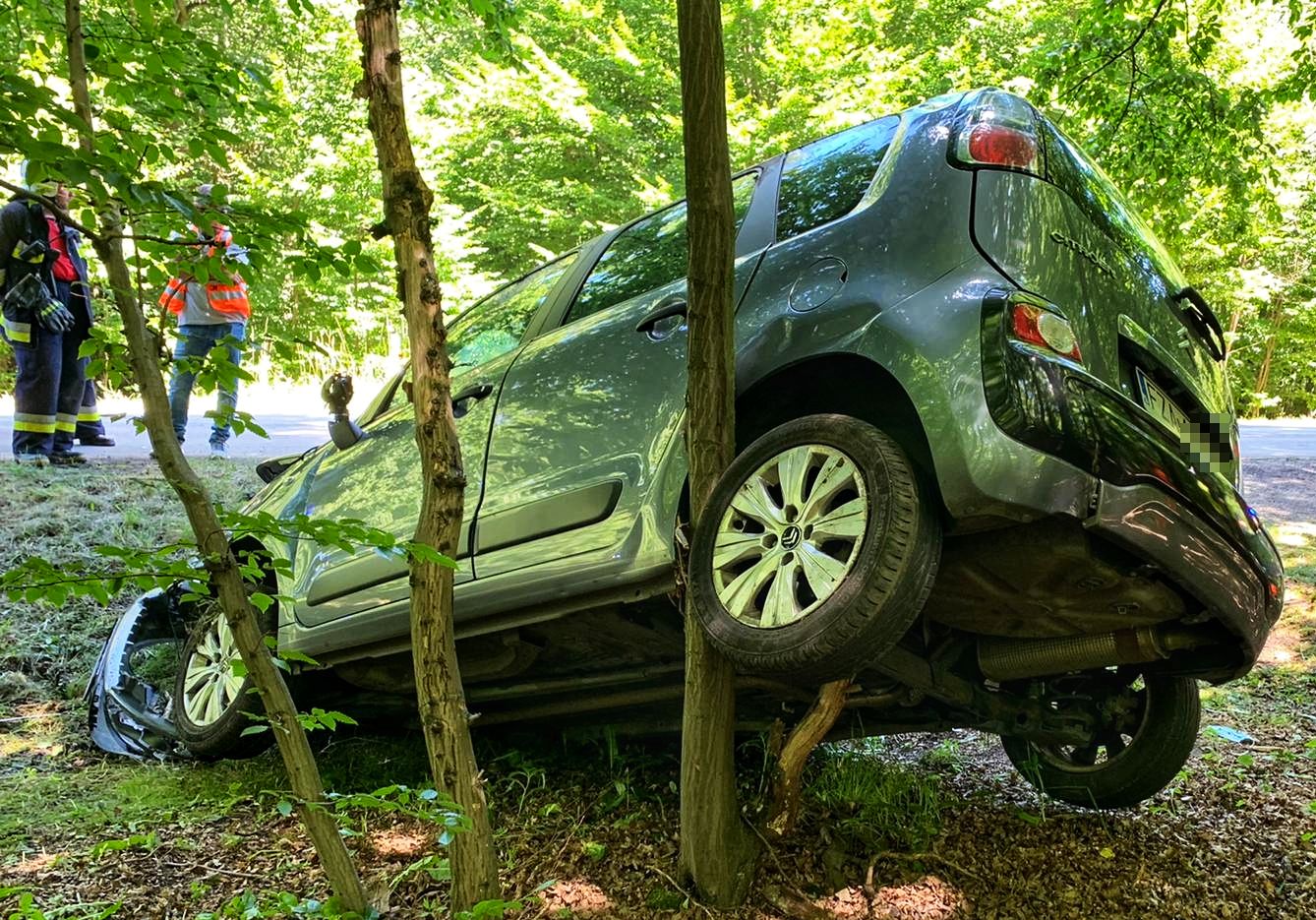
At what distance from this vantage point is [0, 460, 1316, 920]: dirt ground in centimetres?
242

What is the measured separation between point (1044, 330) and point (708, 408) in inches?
30.5

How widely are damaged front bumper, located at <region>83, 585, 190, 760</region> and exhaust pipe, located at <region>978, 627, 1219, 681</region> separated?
3.23 meters

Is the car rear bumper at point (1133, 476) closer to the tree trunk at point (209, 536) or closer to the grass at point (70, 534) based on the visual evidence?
the tree trunk at point (209, 536)

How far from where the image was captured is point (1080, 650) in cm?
217

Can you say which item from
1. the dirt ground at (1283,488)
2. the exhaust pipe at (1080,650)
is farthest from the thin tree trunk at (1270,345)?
the exhaust pipe at (1080,650)

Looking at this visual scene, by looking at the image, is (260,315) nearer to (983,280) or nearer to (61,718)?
(61,718)

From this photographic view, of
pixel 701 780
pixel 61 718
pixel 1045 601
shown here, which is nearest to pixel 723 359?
pixel 1045 601

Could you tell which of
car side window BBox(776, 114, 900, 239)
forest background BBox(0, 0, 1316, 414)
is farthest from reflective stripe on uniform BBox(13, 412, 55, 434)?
car side window BBox(776, 114, 900, 239)

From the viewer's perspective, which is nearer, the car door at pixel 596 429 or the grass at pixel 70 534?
the car door at pixel 596 429

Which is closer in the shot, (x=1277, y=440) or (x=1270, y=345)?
(x=1277, y=440)

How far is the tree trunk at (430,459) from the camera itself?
2006mm

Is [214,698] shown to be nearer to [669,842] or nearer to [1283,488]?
[669,842]

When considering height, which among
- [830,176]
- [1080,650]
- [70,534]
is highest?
[830,176]

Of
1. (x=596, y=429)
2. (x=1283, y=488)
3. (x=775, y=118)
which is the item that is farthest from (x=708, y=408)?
(x=775, y=118)
